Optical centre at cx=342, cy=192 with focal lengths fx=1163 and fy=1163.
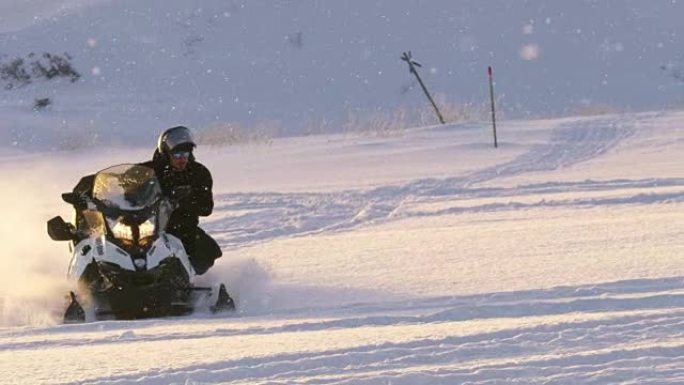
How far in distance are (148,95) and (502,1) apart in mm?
15441

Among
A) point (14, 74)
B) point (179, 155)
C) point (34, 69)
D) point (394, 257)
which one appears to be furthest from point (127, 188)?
point (34, 69)

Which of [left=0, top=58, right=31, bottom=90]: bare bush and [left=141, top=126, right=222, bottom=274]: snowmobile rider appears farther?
[left=0, top=58, right=31, bottom=90]: bare bush

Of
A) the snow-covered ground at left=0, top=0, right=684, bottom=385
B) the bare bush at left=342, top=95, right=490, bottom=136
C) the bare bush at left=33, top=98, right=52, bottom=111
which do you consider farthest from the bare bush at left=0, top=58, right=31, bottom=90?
the bare bush at left=342, top=95, right=490, bottom=136

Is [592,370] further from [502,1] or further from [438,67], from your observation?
[502,1]

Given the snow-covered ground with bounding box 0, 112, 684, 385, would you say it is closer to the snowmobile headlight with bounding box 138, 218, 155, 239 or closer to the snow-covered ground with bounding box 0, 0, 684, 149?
the snowmobile headlight with bounding box 138, 218, 155, 239

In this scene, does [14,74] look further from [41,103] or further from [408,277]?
[408,277]

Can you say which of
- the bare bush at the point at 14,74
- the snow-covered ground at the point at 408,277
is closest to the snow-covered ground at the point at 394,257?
the snow-covered ground at the point at 408,277

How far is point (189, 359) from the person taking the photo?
4.78 meters

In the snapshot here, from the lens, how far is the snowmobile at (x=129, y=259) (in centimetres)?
657

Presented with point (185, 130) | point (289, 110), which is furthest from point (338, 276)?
point (289, 110)

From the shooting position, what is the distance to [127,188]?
272 inches

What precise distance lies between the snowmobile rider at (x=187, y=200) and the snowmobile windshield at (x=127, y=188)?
42 centimetres

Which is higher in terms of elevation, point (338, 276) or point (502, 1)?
point (502, 1)

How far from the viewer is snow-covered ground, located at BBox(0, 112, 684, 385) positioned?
459 centimetres
